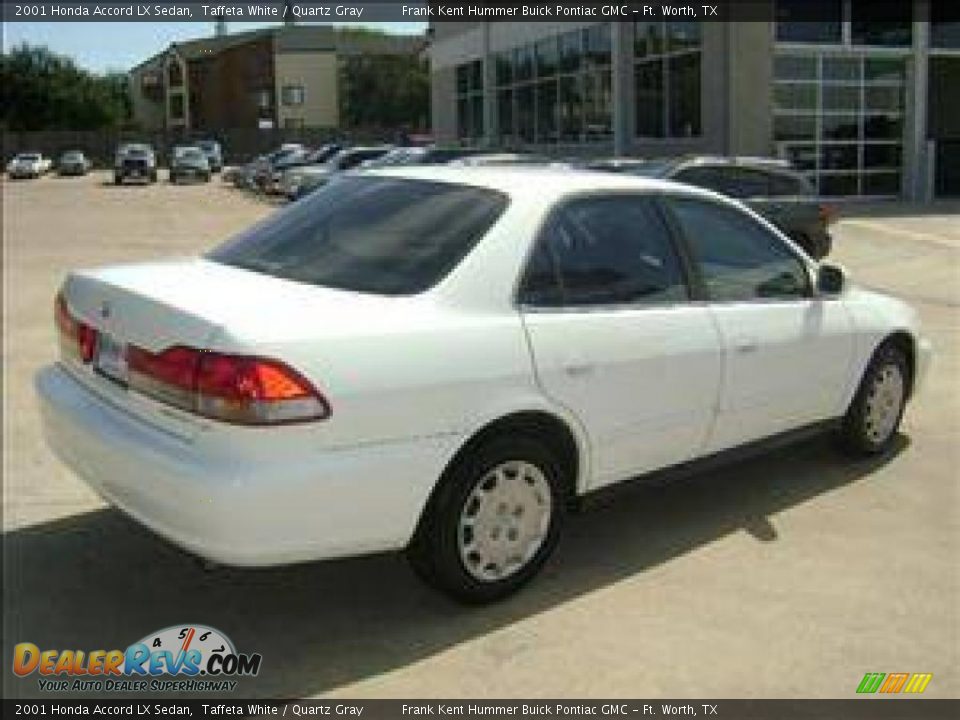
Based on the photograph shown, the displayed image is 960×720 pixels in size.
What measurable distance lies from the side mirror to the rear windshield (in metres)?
1.91

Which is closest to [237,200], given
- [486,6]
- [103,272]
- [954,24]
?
[486,6]

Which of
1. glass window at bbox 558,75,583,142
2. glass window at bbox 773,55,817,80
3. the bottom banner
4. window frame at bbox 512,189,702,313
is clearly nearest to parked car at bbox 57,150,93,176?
glass window at bbox 558,75,583,142

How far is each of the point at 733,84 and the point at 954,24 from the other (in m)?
5.84

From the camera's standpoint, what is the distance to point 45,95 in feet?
287

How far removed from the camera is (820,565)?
5.17 m

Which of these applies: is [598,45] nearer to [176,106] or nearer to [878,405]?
[878,405]

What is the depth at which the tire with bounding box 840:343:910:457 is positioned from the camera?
6.40 m

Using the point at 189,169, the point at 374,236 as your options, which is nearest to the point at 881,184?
the point at 374,236

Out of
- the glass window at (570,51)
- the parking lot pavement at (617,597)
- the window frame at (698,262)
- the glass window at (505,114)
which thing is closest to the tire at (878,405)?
the parking lot pavement at (617,597)

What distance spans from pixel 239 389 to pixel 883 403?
12.7 feet

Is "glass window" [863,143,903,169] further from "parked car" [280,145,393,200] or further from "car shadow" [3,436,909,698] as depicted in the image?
"car shadow" [3,436,909,698]

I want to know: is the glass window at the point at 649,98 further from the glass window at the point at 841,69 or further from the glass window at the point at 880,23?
the glass window at the point at 880,23

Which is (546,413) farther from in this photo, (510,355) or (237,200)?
(237,200)

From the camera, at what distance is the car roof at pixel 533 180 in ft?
16.4
